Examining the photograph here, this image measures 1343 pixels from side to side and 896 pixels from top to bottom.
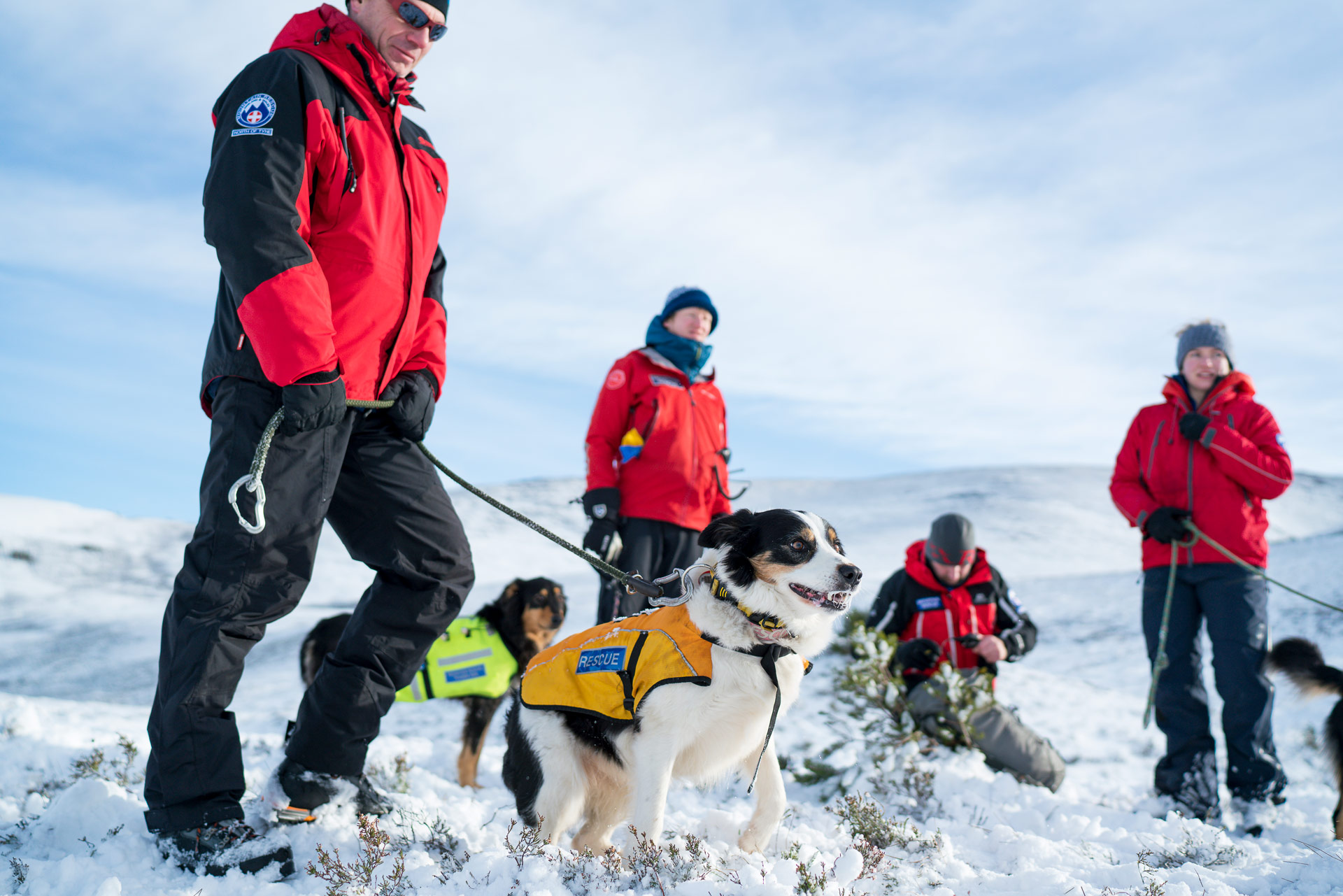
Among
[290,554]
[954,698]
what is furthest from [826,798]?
[290,554]

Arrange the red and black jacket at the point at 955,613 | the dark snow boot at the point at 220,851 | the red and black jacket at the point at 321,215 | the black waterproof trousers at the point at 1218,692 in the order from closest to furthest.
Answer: the red and black jacket at the point at 321,215 → the dark snow boot at the point at 220,851 → the black waterproof trousers at the point at 1218,692 → the red and black jacket at the point at 955,613

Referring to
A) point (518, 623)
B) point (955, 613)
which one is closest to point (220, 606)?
point (518, 623)

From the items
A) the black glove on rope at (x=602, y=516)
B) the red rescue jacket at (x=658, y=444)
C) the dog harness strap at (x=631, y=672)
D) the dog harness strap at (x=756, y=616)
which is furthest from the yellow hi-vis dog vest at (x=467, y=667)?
the dog harness strap at (x=756, y=616)

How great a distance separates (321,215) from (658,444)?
2.23 meters

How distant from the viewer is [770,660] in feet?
9.11

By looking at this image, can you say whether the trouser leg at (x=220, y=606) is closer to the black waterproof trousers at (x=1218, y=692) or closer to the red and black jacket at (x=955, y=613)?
the red and black jacket at (x=955, y=613)

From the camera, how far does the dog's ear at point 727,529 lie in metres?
2.99

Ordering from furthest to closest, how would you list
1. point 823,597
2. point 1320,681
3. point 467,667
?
point 467,667, point 1320,681, point 823,597

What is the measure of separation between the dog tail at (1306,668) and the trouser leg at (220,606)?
4605 mm

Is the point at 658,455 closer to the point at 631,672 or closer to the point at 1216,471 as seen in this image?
the point at 631,672

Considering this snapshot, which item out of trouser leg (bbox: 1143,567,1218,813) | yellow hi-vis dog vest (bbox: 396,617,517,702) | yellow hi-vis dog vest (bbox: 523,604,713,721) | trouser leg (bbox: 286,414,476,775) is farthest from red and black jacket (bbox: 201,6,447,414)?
trouser leg (bbox: 1143,567,1218,813)

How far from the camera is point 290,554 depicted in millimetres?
2510

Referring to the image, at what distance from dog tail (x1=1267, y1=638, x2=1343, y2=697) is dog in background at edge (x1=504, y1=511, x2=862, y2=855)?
277 cm

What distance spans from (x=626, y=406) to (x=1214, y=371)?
3339 millimetres
